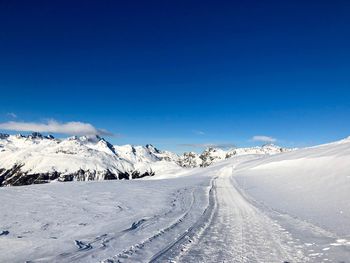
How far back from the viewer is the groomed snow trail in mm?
8281

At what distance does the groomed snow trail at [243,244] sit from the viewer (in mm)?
8281

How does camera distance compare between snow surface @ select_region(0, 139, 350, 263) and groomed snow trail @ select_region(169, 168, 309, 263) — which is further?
snow surface @ select_region(0, 139, 350, 263)

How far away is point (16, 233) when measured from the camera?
10.2 metres

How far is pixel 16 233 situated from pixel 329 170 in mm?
27424

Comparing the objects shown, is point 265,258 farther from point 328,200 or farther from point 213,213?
point 328,200

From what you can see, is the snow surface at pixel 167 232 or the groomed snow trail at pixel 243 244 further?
the snow surface at pixel 167 232

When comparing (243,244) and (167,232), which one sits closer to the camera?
(243,244)

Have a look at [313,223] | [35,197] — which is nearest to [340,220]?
[313,223]

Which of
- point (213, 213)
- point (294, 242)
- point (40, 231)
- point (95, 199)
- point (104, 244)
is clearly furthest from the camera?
point (95, 199)

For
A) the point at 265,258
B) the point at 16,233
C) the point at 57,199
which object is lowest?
the point at 265,258

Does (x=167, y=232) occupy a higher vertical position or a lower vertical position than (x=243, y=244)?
higher

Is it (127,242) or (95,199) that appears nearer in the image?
(127,242)

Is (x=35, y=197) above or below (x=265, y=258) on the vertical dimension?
above

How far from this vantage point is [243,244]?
9711mm
